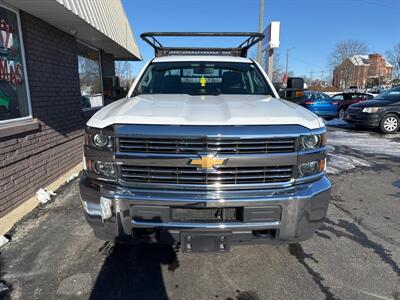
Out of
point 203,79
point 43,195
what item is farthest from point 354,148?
point 43,195

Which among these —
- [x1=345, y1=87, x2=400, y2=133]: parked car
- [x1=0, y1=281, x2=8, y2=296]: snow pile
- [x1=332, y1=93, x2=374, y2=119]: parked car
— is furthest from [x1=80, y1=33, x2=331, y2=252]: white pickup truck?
[x1=332, y1=93, x2=374, y2=119]: parked car

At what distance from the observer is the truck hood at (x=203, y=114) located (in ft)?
8.34

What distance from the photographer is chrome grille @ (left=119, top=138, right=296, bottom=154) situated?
97.1 inches

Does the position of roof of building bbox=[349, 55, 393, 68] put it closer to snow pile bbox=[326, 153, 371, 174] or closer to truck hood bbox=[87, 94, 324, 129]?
snow pile bbox=[326, 153, 371, 174]

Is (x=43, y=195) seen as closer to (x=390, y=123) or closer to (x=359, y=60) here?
(x=390, y=123)

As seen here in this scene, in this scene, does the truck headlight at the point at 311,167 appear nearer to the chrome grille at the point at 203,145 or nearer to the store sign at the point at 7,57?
the chrome grille at the point at 203,145

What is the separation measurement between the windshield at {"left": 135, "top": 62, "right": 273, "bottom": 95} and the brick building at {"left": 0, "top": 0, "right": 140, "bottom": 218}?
25.3 inches

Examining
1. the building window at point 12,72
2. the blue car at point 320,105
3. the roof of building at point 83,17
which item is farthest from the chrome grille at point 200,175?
the blue car at point 320,105

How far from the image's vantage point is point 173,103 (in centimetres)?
313

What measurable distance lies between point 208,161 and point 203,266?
3.94 feet

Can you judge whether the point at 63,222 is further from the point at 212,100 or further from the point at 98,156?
the point at 212,100

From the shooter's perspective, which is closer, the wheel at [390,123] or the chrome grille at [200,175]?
the chrome grille at [200,175]

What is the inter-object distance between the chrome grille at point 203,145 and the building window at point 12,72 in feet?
9.82

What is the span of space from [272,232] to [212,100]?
1.47 metres
